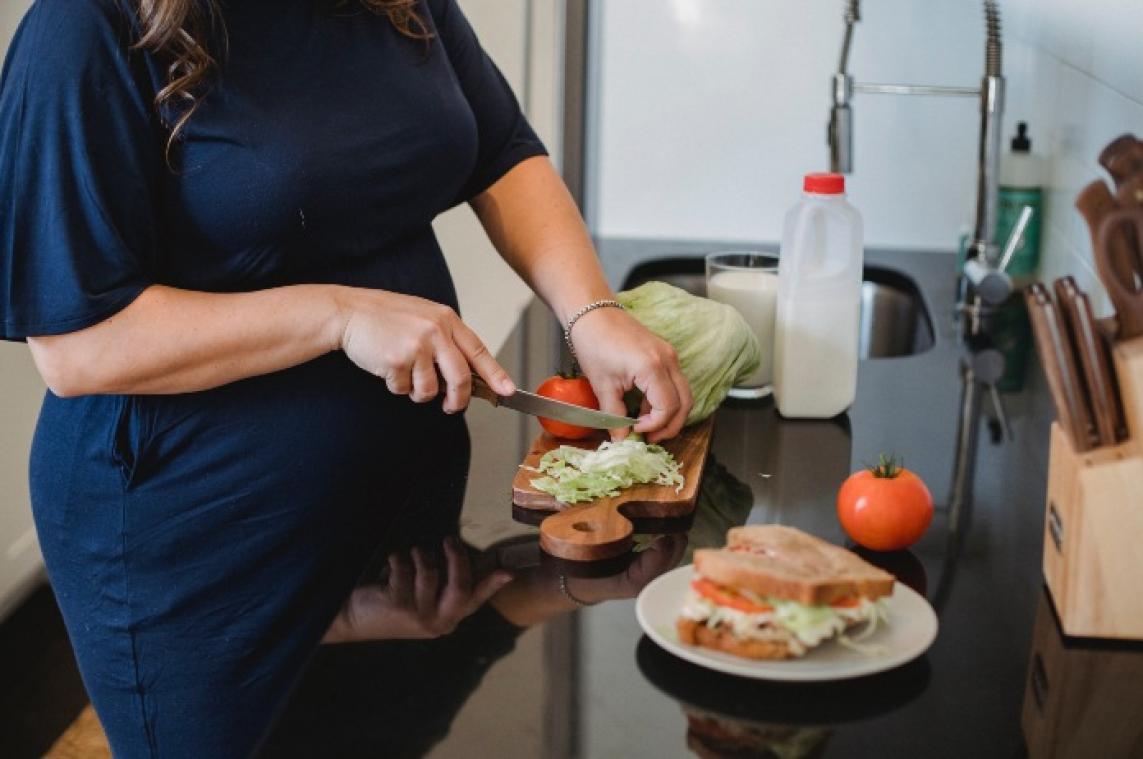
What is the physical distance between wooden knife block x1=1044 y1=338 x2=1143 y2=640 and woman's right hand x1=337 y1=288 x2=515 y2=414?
0.48 meters

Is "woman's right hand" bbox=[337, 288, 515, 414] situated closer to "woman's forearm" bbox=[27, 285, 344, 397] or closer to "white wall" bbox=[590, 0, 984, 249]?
"woman's forearm" bbox=[27, 285, 344, 397]

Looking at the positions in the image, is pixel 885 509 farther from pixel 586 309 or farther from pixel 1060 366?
pixel 586 309

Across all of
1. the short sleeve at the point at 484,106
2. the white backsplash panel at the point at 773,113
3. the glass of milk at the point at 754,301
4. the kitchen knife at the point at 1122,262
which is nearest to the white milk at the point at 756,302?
the glass of milk at the point at 754,301

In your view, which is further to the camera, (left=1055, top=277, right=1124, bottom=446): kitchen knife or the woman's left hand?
the woman's left hand

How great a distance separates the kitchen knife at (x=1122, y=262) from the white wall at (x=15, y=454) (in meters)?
2.02

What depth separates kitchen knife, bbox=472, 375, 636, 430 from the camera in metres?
1.25

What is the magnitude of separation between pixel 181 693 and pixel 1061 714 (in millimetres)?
740

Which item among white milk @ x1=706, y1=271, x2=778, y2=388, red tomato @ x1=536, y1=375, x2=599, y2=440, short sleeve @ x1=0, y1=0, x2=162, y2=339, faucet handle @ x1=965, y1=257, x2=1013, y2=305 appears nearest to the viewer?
short sleeve @ x1=0, y1=0, x2=162, y2=339

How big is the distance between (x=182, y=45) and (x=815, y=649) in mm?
727

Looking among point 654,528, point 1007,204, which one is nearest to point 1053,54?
point 1007,204

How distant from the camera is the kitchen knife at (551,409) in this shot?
4.10 ft

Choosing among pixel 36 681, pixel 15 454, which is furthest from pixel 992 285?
pixel 36 681

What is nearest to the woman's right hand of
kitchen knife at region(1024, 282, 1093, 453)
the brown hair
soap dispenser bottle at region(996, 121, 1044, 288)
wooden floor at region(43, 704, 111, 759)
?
the brown hair

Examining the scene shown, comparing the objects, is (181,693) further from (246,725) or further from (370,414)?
(370,414)
